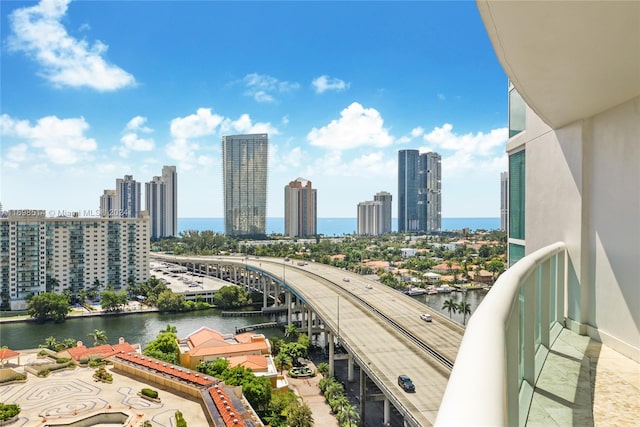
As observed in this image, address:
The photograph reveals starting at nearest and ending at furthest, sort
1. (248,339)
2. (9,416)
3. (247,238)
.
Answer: (9,416) < (248,339) < (247,238)

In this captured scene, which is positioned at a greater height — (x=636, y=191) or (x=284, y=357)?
(x=636, y=191)

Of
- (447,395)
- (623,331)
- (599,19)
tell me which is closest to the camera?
(447,395)

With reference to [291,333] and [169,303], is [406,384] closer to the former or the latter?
[291,333]

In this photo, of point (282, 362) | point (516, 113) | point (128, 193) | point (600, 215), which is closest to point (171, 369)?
point (282, 362)

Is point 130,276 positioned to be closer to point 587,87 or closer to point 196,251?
point 196,251

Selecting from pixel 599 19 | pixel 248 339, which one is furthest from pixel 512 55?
pixel 248 339

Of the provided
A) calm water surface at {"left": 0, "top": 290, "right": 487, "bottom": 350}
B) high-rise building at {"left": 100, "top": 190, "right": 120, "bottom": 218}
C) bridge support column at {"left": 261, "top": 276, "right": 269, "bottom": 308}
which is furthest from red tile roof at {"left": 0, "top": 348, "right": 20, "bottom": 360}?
high-rise building at {"left": 100, "top": 190, "right": 120, "bottom": 218}

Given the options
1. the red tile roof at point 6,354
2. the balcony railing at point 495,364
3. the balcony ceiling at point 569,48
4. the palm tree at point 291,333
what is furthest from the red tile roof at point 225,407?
the palm tree at point 291,333
